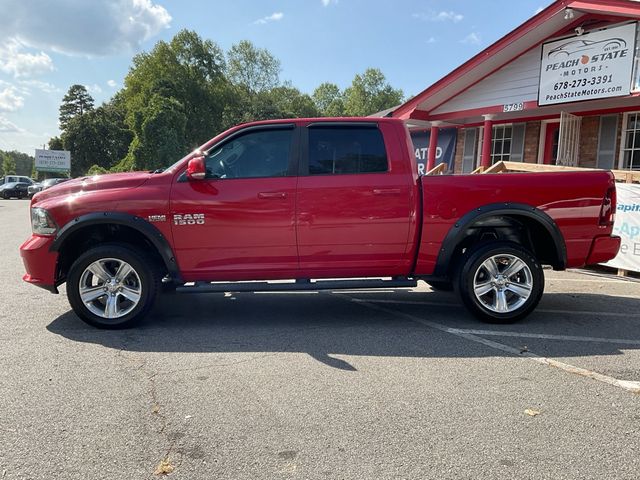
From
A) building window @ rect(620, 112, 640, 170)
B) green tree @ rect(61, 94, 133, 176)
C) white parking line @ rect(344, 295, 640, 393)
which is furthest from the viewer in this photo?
green tree @ rect(61, 94, 133, 176)

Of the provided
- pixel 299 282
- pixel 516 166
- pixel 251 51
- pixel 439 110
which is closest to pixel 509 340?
pixel 299 282

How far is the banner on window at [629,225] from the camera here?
300 inches

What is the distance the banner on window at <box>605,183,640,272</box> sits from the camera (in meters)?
7.63

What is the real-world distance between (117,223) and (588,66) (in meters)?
10.4

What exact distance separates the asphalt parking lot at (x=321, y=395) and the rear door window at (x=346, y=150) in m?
1.65

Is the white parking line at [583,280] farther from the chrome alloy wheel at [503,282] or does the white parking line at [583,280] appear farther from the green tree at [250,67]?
the green tree at [250,67]

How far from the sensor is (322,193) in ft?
16.1

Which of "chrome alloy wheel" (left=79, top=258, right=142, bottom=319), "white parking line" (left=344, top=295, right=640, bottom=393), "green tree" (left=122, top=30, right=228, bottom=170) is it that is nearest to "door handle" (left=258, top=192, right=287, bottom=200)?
"chrome alloy wheel" (left=79, top=258, right=142, bottom=319)

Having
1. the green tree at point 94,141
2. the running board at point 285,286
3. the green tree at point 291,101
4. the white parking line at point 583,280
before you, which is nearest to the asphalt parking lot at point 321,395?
the running board at point 285,286

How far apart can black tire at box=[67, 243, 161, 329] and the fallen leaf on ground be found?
2512 millimetres

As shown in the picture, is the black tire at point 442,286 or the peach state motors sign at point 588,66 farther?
the peach state motors sign at point 588,66

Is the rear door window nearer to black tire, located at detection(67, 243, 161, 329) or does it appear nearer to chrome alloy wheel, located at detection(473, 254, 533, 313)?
chrome alloy wheel, located at detection(473, 254, 533, 313)

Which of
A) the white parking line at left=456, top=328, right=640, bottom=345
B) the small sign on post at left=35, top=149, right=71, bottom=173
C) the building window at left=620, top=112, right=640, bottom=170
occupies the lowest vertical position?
the white parking line at left=456, top=328, right=640, bottom=345

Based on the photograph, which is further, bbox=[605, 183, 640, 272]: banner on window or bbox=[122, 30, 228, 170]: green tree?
bbox=[122, 30, 228, 170]: green tree
